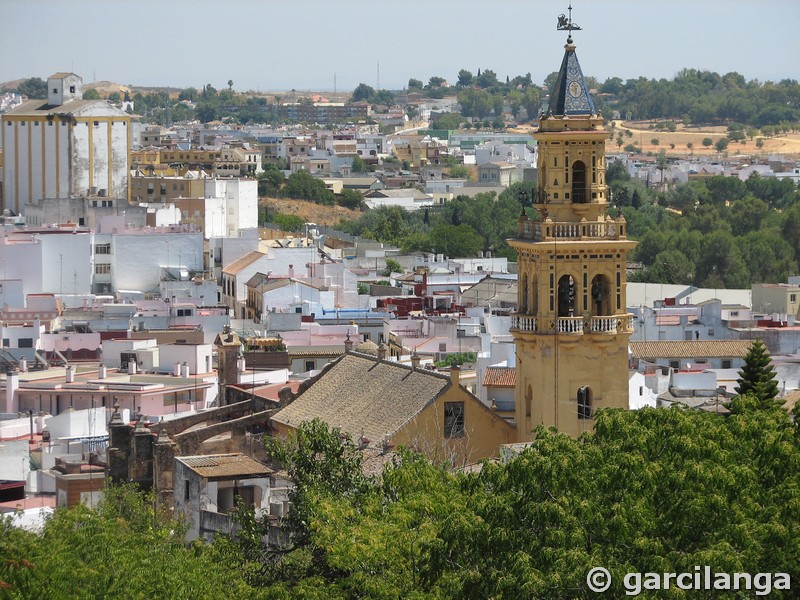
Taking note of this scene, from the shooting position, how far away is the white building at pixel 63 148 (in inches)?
3108

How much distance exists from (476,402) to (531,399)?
2.58 ft

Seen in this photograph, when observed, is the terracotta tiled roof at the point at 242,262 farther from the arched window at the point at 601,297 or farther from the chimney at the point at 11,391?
the arched window at the point at 601,297

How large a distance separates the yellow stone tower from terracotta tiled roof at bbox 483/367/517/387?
5852 millimetres

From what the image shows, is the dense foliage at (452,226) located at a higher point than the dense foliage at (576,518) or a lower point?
higher

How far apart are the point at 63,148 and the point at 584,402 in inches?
2085

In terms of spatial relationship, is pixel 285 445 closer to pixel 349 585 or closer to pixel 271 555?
pixel 271 555

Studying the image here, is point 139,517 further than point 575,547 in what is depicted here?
Yes

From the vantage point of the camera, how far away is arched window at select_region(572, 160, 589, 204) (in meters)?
28.6

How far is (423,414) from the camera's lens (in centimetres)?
2897

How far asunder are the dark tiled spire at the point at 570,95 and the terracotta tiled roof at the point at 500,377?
6672 mm

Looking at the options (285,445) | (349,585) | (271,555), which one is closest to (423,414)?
(285,445)

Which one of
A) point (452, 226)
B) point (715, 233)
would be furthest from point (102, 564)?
point (452, 226)

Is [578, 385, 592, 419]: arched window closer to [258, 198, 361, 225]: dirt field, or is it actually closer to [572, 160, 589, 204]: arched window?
[572, 160, 589, 204]: arched window

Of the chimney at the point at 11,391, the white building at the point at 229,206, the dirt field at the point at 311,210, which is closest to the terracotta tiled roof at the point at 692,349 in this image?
the chimney at the point at 11,391
